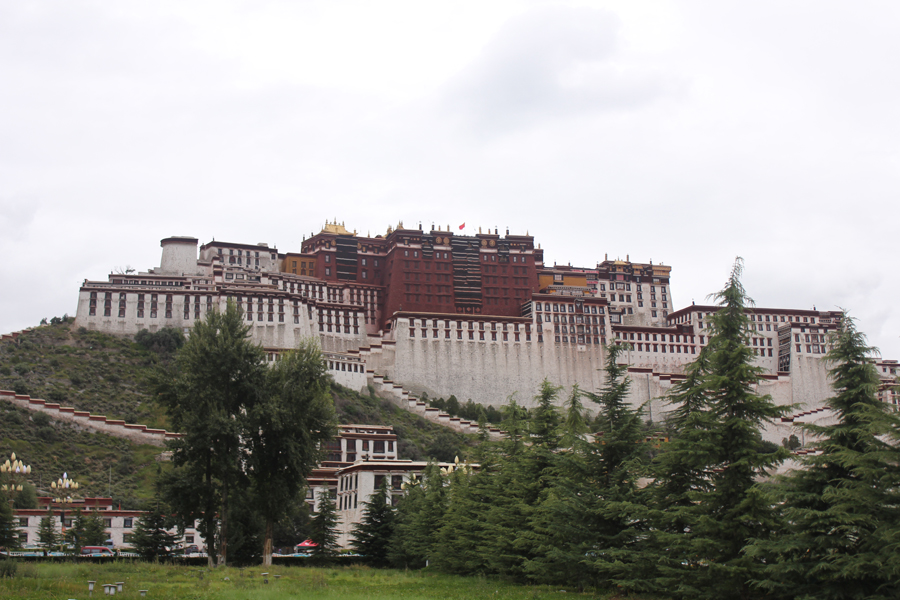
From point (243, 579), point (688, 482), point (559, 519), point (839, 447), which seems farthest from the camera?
point (243, 579)

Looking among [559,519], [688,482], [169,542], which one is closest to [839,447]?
[688,482]

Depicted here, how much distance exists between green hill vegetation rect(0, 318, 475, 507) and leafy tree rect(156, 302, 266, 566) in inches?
939

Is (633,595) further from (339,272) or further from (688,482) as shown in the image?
(339,272)

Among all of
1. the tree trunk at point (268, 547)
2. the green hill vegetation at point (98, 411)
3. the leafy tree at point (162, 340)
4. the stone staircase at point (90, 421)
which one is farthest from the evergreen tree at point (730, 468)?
the leafy tree at point (162, 340)

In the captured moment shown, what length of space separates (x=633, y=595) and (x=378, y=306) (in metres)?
99.3

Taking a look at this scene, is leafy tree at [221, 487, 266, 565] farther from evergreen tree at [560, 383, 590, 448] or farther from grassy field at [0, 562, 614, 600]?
evergreen tree at [560, 383, 590, 448]

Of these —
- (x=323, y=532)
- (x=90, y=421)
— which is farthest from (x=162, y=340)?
(x=323, y=532)

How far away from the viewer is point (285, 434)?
44.7 meters

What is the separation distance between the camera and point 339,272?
414ft

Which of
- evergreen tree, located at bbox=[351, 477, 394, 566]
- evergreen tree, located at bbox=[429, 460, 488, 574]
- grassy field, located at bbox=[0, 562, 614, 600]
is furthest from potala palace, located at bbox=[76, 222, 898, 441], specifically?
grassy field, located at bbox=[0, 562, 614, 600]

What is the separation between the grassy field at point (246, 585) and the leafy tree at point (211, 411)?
598cm

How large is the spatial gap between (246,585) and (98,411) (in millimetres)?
60582

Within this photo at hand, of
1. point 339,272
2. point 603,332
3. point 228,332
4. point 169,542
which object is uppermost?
point 339,272

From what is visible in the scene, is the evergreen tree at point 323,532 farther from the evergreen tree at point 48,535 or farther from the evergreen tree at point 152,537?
the evergreen tree at point 48,535
